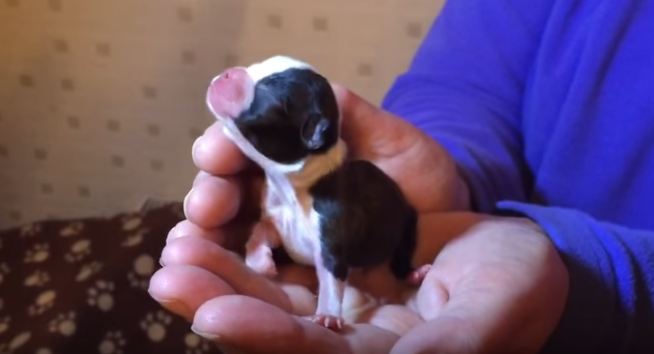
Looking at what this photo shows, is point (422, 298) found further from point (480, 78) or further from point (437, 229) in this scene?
point (480, 78)

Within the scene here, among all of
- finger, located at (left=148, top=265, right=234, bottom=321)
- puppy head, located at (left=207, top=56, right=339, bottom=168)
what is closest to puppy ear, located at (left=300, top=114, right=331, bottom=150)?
puppy head, located at (left=207, top=56, right=339, bottom=168)

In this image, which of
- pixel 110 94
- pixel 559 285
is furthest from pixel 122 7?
pixel 559 285

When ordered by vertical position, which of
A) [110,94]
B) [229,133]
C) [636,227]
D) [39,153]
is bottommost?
[39,153]

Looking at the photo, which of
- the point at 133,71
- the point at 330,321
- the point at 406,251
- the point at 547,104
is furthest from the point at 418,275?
the point at 133,71

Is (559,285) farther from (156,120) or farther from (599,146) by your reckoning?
(156,120)

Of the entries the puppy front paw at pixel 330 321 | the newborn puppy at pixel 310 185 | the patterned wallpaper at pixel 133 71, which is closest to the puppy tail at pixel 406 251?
the newborn puppy at pixel 310 185

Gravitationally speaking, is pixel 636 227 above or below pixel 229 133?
below
